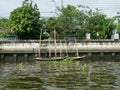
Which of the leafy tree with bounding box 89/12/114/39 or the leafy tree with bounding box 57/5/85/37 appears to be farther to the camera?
the leafy tree with bounding box 89/12/114/39

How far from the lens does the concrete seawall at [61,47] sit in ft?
204

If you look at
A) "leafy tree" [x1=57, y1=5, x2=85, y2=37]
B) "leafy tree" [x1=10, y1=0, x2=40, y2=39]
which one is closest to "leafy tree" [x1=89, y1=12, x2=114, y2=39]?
"leafy tree" [x1=57, y1=5, x2=85, y2=37]

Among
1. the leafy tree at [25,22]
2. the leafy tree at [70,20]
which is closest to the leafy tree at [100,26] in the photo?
the leafy tree at [70,20]

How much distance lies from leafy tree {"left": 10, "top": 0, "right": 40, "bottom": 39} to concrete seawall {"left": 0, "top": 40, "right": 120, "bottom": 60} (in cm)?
779

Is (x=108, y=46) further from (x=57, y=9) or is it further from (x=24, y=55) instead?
(x=57, y=9)

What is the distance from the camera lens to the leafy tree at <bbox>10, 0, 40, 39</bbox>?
71.0 meters

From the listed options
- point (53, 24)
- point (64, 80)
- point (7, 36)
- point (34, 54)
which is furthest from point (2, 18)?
point (64, 80)

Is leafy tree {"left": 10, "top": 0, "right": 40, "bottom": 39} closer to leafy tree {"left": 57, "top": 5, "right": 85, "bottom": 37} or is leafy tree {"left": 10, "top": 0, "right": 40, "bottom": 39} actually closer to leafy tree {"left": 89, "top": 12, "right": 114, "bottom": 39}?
leafy tree {"left": 57, "top": 5, "right": 85, "bottom": 37}

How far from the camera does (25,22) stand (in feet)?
232

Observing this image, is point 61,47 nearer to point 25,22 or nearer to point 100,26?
point 25,22

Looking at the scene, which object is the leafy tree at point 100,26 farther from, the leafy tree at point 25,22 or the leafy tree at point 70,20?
the leafy tree at point 25,22

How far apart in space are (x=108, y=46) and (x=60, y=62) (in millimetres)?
14116

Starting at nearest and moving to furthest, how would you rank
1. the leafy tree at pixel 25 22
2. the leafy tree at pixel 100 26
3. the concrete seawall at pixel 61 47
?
1. the concrete seawall at pixel 61 47
2. the leafy tree at pixel 25 22
3. the leafy tree at pixel 100 26

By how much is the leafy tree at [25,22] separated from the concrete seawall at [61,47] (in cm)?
779
